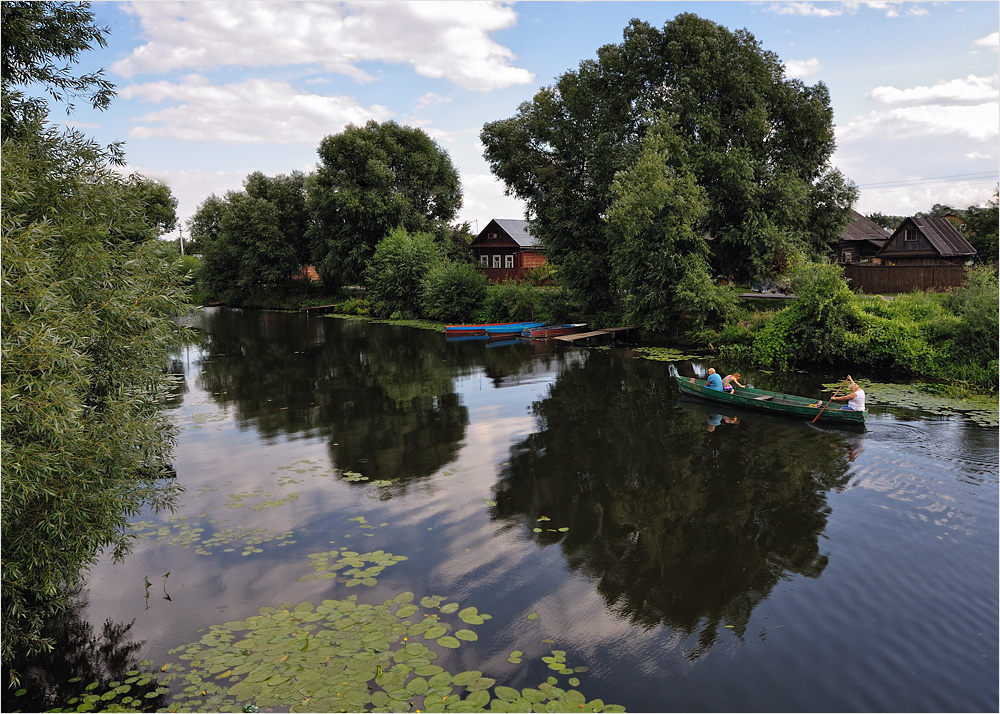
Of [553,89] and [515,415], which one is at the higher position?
[553,89]

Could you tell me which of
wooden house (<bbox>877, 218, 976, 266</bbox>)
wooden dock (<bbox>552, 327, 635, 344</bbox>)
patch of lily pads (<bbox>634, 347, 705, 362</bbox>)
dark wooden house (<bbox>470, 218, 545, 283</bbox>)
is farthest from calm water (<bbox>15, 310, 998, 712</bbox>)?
dark wooden house (<bbox>470, 218, 545, 283</bbox>)

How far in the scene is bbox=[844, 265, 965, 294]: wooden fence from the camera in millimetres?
33719

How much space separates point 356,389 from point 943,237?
4581 cm

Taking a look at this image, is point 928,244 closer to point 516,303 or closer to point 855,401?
point 516,303

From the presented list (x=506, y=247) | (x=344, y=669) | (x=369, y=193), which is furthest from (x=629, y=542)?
(x=506, y=247)

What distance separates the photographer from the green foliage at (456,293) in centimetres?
4859

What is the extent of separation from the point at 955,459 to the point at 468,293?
3628 cm

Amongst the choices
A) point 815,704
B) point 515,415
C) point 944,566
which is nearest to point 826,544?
point 944,566

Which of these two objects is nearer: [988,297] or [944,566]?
[944,566]

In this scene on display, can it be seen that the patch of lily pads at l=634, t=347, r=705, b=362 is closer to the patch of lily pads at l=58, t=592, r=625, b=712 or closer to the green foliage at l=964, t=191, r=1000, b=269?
the patch of lily pads at l=58, t=592, r=625, b=712

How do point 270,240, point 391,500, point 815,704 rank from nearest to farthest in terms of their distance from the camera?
point 815,704 → point 391,500 → point 270,240

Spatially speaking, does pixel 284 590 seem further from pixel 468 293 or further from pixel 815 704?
pixel 468 293

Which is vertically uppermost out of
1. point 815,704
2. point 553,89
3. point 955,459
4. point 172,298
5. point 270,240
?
point 553,89

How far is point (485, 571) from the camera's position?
10.9 m
